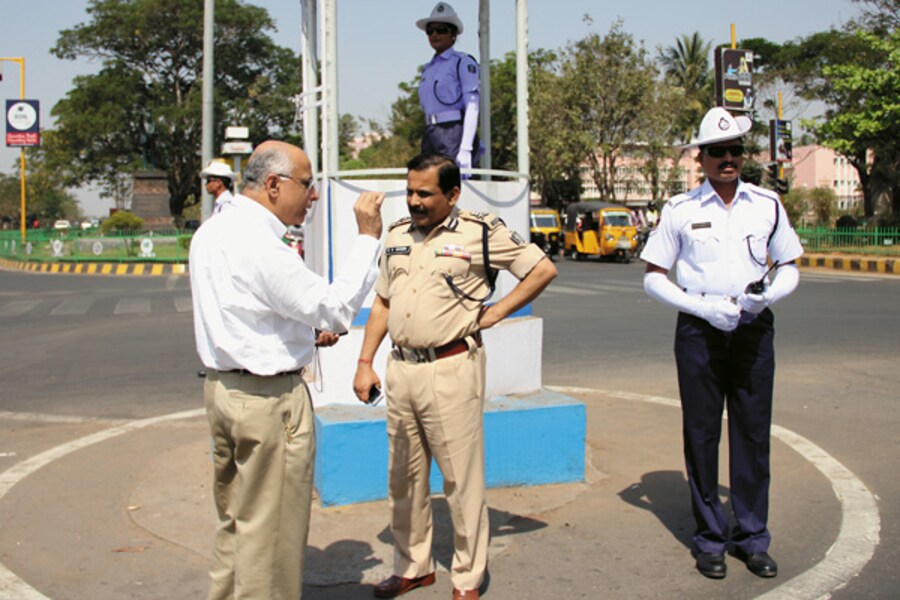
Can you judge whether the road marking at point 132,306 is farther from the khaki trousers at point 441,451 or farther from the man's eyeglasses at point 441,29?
the khaki trousers at point 441,451

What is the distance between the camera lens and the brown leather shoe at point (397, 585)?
12.9 ft

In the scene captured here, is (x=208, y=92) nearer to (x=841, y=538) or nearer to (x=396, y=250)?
(x=396, y=250)

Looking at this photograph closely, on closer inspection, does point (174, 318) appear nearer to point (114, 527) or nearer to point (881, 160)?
point (114, 527)

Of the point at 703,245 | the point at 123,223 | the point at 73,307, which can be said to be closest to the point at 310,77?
the point at 703,245

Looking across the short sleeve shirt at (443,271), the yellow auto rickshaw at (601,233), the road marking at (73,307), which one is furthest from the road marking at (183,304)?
the yellow auto rickshaw at (601,233)

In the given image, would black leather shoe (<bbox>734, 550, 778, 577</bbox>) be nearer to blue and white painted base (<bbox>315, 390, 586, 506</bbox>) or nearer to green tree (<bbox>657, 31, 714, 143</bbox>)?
blue and white painted base (<bbox>315, 390, 586, 506</bbox>)

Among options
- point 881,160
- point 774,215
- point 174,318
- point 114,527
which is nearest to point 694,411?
point 774,215

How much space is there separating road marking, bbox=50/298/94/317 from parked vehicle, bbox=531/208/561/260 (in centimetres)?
2019

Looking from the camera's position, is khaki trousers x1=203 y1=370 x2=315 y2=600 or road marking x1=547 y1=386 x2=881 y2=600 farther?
road marking x1=547 y1=386 x2=881 y2=600

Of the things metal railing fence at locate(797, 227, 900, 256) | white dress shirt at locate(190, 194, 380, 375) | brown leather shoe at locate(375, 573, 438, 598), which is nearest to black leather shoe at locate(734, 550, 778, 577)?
brown leather shoe at locate(375, 573, 438, 598)

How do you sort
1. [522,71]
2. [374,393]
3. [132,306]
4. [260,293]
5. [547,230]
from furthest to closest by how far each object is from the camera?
[547,230]
[132,306]
[522,71]
[374,393]
[260,293]

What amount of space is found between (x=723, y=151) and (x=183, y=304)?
44.2ft

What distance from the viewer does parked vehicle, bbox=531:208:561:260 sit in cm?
3559

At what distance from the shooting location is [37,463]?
6.11 metres
